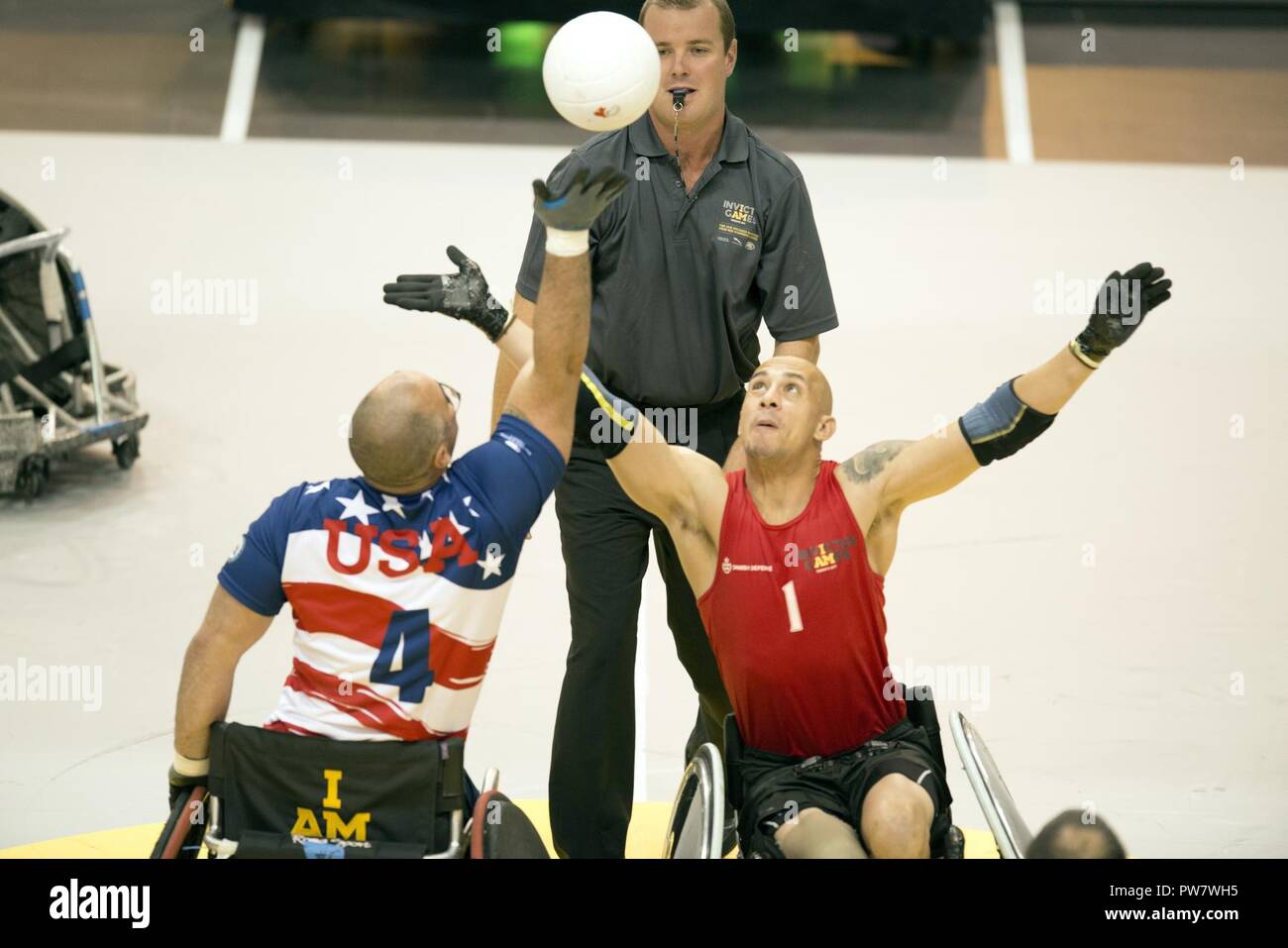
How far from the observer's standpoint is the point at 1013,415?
13.3 feet

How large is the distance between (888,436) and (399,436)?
16.0 feet

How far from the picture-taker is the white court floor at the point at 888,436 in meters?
5.86

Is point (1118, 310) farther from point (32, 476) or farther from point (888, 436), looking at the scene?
point (32, 476)

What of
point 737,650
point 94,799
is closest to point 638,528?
point 737,650

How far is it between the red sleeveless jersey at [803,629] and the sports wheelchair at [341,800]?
0.85 m

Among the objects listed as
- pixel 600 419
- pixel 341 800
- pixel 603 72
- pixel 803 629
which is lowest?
pixel 341 800

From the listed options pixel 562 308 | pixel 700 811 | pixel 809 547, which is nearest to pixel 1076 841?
pixel 700 811

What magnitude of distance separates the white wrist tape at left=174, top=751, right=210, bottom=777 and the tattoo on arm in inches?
64.3

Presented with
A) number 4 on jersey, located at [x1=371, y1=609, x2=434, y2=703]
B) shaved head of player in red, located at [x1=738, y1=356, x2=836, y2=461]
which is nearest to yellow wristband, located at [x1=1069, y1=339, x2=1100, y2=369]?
shaved head of player in red, located at [x1=738, y1=356, x2=836, y2=461]

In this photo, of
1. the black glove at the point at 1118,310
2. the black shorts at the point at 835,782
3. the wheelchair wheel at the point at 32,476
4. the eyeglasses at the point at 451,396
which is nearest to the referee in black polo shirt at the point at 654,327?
the black shorts at the point at 835,782

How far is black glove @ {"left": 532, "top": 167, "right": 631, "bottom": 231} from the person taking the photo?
3648 millimetres

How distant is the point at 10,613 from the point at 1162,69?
997 cm

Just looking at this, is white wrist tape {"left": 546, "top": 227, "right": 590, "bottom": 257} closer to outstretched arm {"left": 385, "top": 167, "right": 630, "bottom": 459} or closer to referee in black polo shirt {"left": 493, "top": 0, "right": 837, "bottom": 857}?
outstretched arm {"left": 385, "top": 167, "right": 630, "bottom": 459}

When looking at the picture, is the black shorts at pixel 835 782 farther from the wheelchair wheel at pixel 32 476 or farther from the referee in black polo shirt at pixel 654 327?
the wheelchair wheel at pixel 32 476
